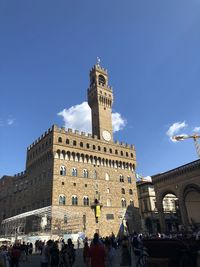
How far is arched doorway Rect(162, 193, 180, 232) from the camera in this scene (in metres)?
50.3

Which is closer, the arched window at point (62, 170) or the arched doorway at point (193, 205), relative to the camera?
the arched window at point (62, 170)

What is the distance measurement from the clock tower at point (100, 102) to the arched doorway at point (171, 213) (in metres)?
19.6

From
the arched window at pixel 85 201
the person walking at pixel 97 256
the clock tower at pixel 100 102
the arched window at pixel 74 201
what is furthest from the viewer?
the clock tower at pixel 100 102

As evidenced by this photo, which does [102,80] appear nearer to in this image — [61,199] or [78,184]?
[78,184]

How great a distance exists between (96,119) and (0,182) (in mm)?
25336

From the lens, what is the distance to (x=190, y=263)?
954 centimetres

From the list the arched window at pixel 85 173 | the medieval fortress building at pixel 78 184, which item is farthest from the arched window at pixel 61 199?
the arched window at pixel 85 173

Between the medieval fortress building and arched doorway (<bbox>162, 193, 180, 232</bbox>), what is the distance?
11587 mm

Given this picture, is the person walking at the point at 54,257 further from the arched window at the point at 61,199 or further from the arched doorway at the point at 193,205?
the arched doorway at the point at 193,205

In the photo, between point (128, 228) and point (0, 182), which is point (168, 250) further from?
point (0, 182)

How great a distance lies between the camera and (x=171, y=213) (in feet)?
169

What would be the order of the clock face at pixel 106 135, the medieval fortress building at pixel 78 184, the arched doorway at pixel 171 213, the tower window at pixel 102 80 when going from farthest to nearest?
1. the arched doorway at pixel 171 213
2. the tower window at pixel 102 80
3. the clock face at pixel 106 135
4. the medieval fortress building at pixel 78 184

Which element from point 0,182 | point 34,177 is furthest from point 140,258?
point 0,182

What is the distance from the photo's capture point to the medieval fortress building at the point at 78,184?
34.1 metres
